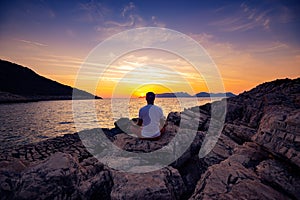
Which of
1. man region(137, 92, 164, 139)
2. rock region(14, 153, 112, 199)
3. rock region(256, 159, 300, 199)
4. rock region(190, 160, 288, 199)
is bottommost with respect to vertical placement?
rock region(14, 153, 112, 199)

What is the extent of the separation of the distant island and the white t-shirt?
139608mm

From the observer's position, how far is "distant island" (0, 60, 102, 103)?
13100 centimetres

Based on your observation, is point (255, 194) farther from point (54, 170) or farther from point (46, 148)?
point (46, 148)

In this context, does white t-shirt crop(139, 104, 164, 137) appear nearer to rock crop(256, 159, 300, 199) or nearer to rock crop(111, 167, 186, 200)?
rock crop(111, 167, 186, 200)

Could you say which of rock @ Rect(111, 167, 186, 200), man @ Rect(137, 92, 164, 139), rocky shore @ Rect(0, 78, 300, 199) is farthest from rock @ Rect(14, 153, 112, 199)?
man @ Rect(137, 92, 164, 139)

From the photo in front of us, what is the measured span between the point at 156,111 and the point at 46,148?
10.4m

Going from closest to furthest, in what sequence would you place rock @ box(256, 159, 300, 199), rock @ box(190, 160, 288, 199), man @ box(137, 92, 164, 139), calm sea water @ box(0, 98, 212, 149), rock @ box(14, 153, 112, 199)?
rock @ box(190, 160, 288, 199) < rock @ box(256, 159, 300, 199) < rock @ box(14, 153, 112, 199) < man @ box(137, 92, 164, 139) < calm sea water @ box(0, 98, 212, 149)

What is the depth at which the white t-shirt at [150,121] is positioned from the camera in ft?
24.5

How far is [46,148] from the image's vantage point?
518 inches

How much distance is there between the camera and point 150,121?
7492 mm

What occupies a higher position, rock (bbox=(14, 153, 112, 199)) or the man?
the man

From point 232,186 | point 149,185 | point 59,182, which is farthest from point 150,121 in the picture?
point 232,186

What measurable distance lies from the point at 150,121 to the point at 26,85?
6862 inches

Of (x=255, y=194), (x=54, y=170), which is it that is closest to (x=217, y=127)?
(x=255, y=194)
